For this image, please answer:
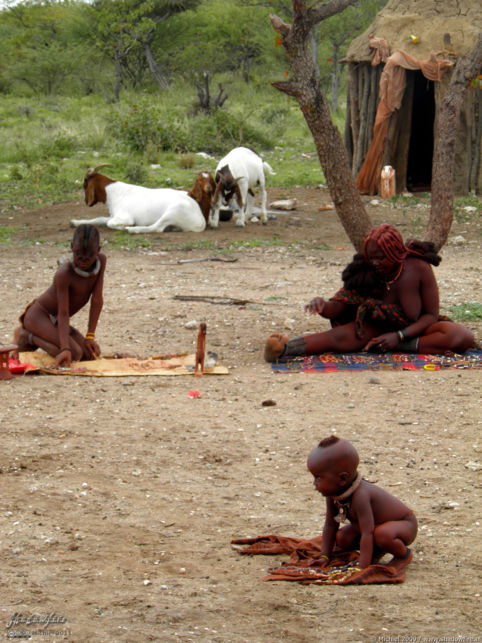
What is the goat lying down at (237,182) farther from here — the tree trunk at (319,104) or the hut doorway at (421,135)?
the hut doorway at (421,135)

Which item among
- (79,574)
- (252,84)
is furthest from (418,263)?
(252,84)

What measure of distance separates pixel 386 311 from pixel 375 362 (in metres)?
0.36

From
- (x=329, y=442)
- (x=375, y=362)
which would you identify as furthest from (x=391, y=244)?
(x=329, y=442)

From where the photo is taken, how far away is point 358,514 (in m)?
3.06

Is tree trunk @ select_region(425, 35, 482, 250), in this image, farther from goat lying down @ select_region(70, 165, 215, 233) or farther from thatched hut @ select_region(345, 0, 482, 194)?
thatched hut @ select_region(345, 0, 482, 194)

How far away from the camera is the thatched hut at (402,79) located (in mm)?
13398

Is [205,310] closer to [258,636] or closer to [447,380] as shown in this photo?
[447,380]

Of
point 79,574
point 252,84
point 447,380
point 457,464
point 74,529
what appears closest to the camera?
point 79,574

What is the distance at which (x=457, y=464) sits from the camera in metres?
4.27

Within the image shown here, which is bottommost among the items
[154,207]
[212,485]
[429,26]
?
[212,485]

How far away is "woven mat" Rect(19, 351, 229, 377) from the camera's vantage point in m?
5.74

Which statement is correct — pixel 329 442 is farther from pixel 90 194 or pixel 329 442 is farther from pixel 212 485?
pixel 90 194

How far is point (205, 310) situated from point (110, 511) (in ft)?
13.1

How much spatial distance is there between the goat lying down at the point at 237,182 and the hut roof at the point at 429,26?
11.3 feet
